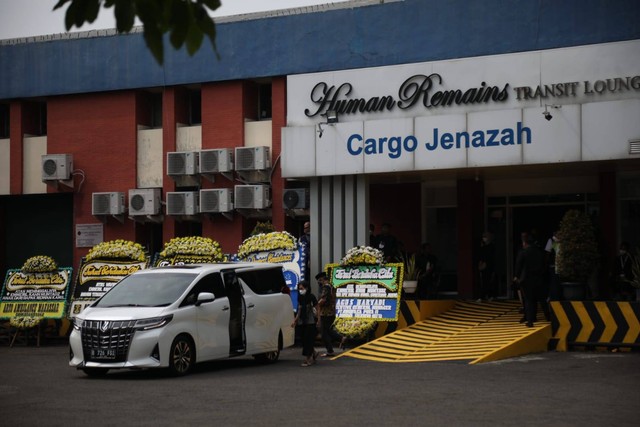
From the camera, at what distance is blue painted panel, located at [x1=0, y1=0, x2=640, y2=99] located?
2634 centimetres

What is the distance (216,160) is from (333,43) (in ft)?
15.2

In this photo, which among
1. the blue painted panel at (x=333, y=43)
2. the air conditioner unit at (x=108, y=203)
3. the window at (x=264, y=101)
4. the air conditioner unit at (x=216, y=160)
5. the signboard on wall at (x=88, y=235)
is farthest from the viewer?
the signboard on wall at (x=88, y=235)

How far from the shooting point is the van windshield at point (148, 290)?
1941 centimetres

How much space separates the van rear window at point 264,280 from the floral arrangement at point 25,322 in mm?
8300

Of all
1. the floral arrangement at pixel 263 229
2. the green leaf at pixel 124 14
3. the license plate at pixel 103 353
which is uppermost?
the green leaf at pixel 124 14

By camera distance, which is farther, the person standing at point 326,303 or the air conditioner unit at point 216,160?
the air conditioner unit at point 216,160

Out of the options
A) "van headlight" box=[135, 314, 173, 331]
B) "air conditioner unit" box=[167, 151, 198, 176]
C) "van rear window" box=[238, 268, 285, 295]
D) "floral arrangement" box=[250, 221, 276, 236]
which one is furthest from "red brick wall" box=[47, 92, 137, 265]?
"van headlight" box=[135, 314, 173, 331]

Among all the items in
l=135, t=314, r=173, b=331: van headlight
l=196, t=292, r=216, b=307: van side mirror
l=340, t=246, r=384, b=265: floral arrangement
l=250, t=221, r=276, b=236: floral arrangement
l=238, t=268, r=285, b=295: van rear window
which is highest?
l=250, t=221, r=276, b=236: floral arrangement

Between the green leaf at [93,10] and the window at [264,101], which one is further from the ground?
the window at [264,101]

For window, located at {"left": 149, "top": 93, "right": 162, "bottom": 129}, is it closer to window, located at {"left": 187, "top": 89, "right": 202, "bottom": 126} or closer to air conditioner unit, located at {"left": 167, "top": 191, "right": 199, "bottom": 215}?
window, located at {"left": 187, "top": 89, "right": 202, "bottom": 126}

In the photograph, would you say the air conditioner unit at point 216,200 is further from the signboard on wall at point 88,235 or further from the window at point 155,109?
the signboard on wall at point 88,235

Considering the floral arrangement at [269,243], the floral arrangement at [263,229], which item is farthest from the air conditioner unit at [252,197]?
the floral arrangement at [269,243]

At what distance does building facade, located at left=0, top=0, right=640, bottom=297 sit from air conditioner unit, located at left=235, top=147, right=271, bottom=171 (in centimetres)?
5

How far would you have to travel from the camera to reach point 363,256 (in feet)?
84.6
